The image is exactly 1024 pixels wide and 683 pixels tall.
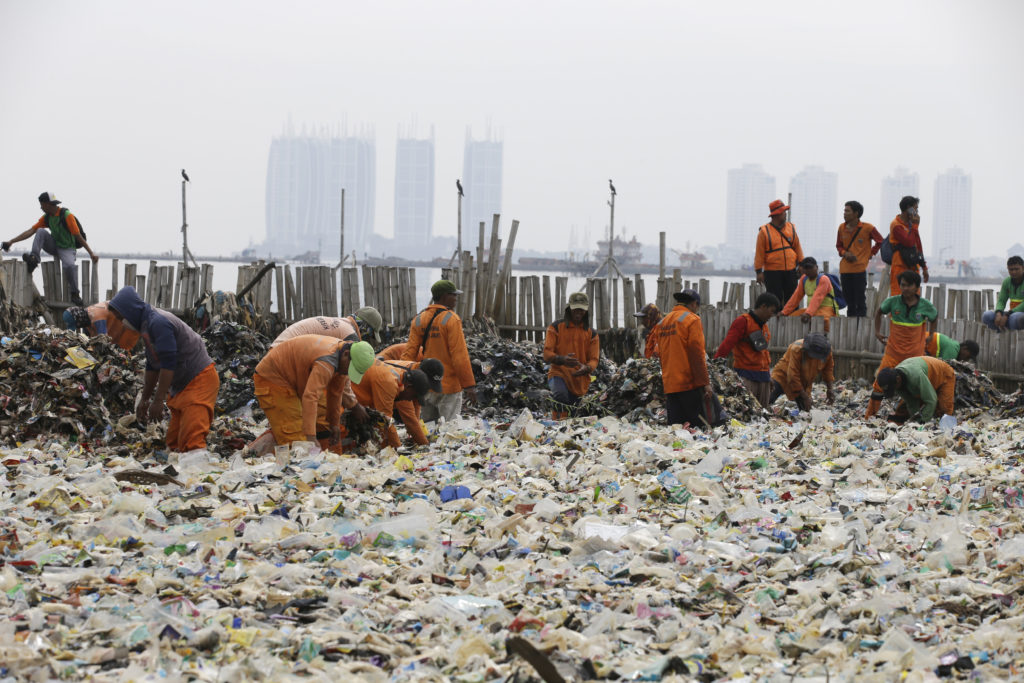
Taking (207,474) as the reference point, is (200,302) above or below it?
above

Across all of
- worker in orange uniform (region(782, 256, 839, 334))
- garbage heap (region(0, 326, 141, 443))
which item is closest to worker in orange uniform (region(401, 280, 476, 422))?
garbage heap (region(0, 326, 141, 443))

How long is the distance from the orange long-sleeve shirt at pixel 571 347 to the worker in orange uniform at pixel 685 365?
1.50 m

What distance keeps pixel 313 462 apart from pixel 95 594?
94.6 inches

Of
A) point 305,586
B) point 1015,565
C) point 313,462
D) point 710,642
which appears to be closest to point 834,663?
point 710,642

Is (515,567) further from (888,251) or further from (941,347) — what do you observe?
(888,251)

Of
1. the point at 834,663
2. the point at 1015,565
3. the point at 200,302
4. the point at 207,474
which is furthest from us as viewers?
the point at 200,302

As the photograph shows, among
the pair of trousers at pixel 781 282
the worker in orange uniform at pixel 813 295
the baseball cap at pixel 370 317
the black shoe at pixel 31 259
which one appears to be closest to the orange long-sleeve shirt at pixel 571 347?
the baseball cap at pixel 370 317

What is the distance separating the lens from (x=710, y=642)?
384cm

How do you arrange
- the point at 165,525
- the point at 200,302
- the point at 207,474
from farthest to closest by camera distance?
the point at 200,302 < the point at 207,474 < the point at 165,525

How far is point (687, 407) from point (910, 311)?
285cm

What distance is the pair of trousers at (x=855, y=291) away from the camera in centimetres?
1237

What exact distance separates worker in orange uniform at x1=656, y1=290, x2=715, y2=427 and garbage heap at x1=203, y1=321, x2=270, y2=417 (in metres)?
4.22

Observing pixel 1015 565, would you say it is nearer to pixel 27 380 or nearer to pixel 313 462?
pixel 313 462

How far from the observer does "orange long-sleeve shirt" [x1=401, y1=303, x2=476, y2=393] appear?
28.3 feet
